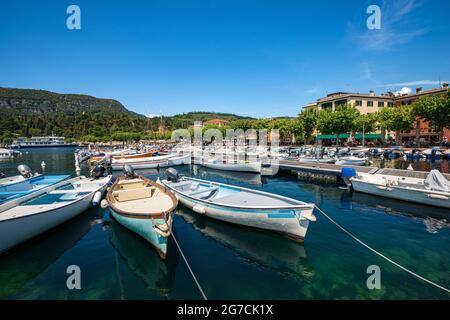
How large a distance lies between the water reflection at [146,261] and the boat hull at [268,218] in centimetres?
346

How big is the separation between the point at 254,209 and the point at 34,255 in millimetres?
9904

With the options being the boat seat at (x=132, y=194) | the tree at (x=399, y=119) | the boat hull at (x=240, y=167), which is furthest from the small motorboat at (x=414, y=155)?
the boat seat at (x=132, y=194)

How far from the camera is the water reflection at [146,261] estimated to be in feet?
25.5

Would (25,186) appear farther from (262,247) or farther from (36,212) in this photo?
(262,247)

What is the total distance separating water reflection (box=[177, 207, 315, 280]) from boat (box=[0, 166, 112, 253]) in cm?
687

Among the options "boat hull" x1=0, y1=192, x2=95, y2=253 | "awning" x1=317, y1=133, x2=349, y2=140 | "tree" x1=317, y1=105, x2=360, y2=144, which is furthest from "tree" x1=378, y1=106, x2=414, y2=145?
"boat hull" x1=0, y1=192, x2=95, y2=253

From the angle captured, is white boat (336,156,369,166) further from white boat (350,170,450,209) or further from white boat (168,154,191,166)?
white boat (168,154,191,166)

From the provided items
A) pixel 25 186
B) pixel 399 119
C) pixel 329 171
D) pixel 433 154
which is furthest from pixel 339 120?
pixel 25 186

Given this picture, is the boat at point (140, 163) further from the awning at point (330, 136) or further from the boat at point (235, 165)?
the awning at point (330, 136)

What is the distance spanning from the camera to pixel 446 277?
792 cm

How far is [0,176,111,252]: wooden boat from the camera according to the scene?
9.44m
